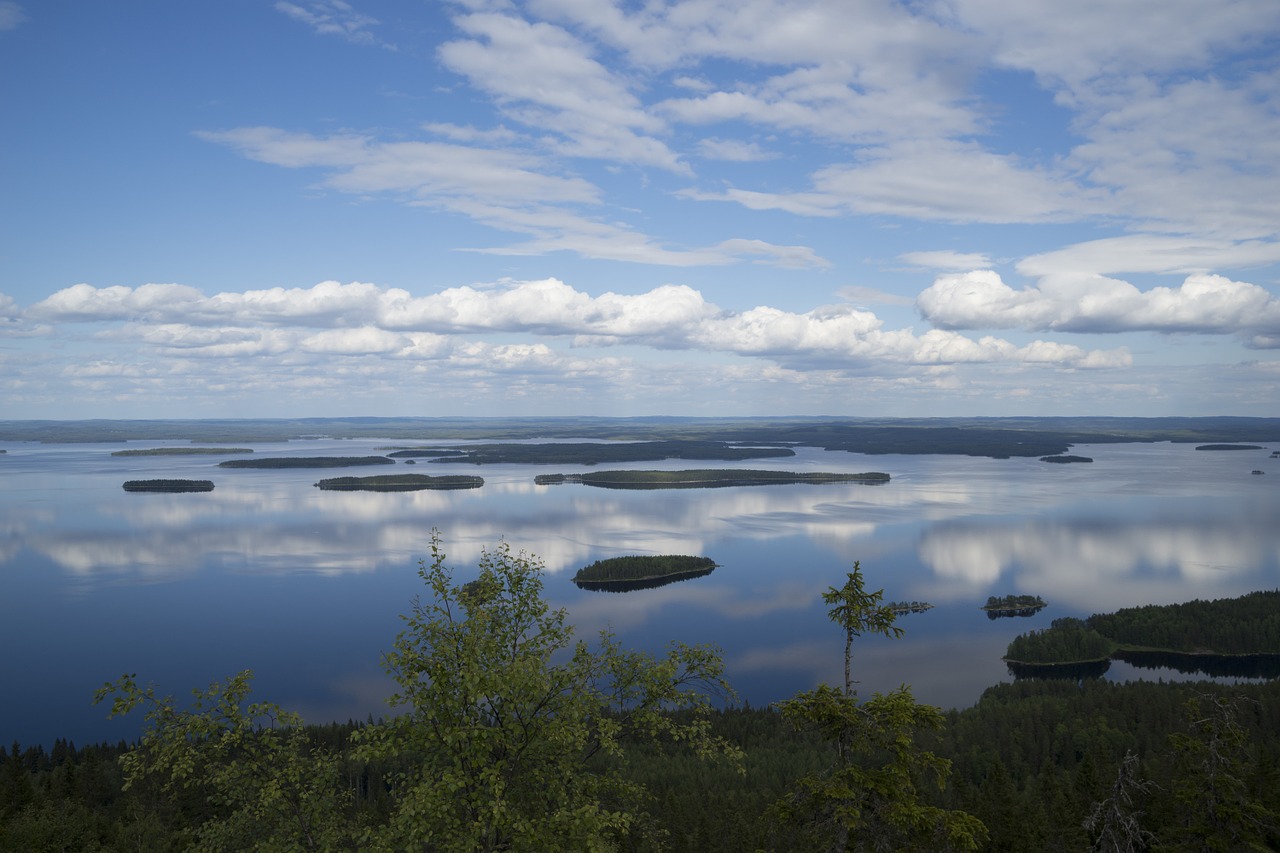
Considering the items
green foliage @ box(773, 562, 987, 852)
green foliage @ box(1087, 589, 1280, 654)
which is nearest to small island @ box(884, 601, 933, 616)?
green foliage @ box(1087, 589, 1280, 654)

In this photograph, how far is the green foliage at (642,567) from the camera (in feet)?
354

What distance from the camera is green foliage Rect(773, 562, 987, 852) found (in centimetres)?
1160

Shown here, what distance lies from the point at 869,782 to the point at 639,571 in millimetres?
98794

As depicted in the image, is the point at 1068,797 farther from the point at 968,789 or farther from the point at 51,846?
the point at 51,846

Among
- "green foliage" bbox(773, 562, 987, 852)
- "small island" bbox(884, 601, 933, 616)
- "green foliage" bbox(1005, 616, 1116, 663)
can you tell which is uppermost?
"green foliage" bbox(773, 562, 987, 852)

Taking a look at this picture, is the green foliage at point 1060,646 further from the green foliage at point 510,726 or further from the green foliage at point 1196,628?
the green foliage at point 510,726

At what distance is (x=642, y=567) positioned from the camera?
110 metres

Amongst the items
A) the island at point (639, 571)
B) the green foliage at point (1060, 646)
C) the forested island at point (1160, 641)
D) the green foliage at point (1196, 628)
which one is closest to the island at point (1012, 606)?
the forested island at point (1160, 641)

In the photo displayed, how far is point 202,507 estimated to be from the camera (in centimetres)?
17375

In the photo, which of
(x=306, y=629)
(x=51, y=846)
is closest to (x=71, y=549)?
(x=306, y=629)

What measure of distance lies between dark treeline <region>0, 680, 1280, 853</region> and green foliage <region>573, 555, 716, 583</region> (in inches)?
1719

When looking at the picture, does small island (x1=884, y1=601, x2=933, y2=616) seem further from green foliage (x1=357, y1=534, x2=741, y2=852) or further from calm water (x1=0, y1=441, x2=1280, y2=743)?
green foliage (x1=357, y1=534, x2=741, y2=852)

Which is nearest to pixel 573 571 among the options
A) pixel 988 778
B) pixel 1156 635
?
pixel 1156 635

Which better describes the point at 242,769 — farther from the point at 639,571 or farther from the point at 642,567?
the point at 642,567
